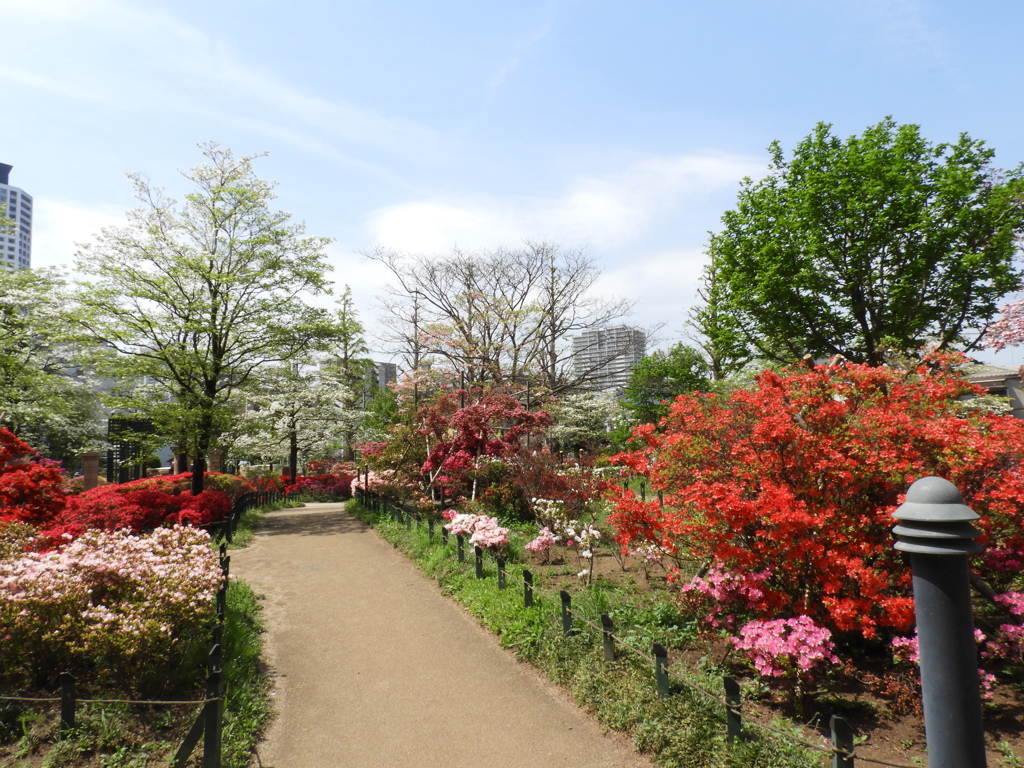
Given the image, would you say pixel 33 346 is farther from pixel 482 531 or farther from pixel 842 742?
pixel 842 742

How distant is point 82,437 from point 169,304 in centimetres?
1343

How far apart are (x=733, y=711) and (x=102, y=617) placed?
20.0 ft

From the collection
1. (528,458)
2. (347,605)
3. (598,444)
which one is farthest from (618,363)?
(347,605)

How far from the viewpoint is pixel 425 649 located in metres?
7.44

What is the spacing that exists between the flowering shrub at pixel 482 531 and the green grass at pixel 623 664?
1.43ft

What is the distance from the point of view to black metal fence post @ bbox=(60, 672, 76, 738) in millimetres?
4703

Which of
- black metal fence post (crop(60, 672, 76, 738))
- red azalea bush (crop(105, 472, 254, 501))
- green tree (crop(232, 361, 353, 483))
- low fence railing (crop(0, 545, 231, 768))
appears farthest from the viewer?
green tree (crop(232, 361, 353, 483))

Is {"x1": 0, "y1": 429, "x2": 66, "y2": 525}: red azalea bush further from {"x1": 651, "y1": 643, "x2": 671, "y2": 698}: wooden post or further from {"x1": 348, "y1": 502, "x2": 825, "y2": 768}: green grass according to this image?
{"x1": 651, "y1": 643, "x2": 671, "y2": 698}: wooden post

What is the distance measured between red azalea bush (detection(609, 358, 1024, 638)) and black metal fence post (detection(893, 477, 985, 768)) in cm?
278

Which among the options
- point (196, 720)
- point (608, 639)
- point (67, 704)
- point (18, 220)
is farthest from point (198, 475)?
point (18, 220)

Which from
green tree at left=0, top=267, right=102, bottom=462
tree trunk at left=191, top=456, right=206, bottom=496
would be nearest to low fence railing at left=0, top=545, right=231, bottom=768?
green tree at left=0, top=267, right=102, bottom=462

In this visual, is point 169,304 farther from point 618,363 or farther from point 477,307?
point 618,363

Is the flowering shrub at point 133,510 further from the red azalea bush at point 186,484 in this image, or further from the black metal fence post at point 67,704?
the black metal fence post at point 67,704

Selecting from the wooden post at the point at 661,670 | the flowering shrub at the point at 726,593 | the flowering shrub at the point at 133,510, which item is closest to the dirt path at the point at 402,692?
the wooden post at the point at 661,670
